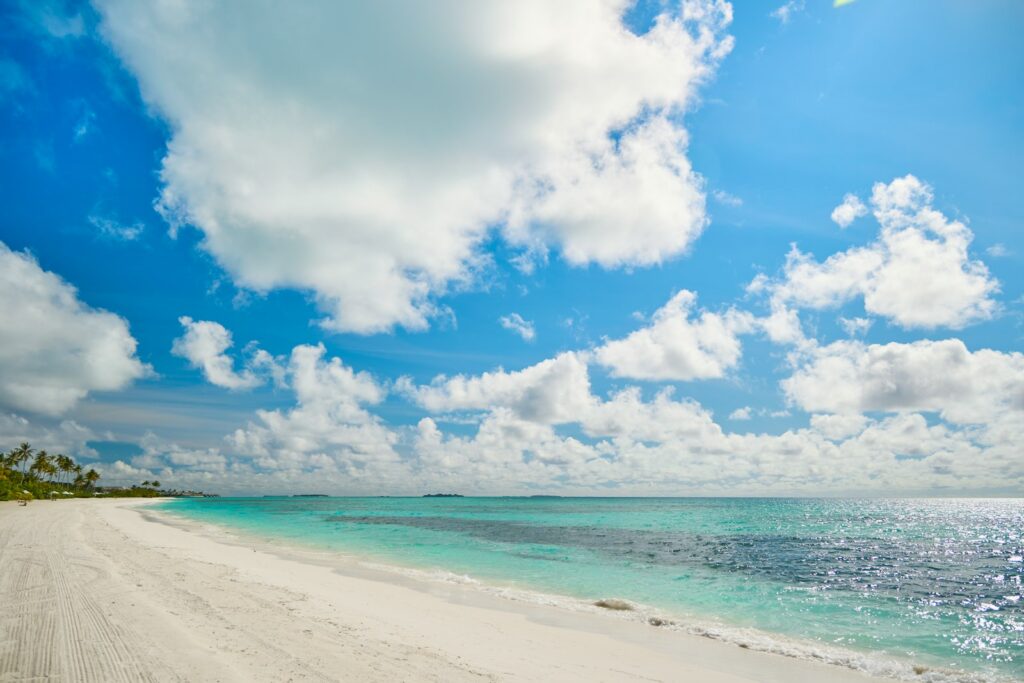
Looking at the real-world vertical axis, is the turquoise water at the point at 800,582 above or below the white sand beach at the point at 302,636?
below

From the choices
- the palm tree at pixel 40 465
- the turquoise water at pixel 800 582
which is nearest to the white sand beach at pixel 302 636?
the turquoise water at pixel 800 582

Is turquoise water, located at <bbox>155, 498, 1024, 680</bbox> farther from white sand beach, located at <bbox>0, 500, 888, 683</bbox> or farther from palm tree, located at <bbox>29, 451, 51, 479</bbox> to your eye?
palm tree, located at <bbox>29, 451, 51, 479</bbox>

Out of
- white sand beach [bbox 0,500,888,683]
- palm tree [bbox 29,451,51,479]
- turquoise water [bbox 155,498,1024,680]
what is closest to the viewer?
white sand beach [bbox 0,500,888,683]

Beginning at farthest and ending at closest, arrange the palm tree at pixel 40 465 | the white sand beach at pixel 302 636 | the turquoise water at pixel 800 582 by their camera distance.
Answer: the palm tree at pixel 40 465 < the turquoise water at pixel 800 582 < the white sand beach at pixel 302 636

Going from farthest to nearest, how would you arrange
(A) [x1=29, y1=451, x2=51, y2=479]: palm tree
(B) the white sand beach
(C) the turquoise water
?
(A) [x1=29, y1=451, x2=51, y2=479]: palm tree < (C) the turquoise water < (B) the white sand beach

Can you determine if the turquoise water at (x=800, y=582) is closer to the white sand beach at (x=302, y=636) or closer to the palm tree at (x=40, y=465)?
the white sand beach at (x=302, y=636)

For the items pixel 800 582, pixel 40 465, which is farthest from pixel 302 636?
pixel 40 465

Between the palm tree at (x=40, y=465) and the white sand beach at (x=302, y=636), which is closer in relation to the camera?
the white sand beach at (x=302, y=636)

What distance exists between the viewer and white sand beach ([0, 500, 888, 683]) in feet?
26.2

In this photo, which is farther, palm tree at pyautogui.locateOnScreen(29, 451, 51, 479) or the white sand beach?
palm tree at pyautogui.locateOnScreen(29, 451, 51, 479)

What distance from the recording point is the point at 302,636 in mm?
9734

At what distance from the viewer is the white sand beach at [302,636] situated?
26.2 feet

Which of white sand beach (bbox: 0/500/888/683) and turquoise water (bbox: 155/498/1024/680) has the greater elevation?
white sand beach (bbox: 0/500/888/683)

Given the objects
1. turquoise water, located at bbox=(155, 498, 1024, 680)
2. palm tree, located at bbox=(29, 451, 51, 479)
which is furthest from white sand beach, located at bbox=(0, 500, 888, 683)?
palm tree, located at bbox=(29, 451, 51, 479)
